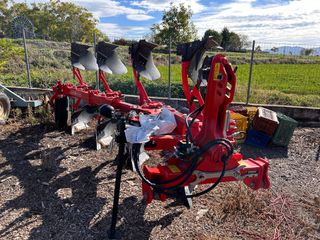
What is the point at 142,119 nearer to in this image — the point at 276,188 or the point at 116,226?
the point at 116,226

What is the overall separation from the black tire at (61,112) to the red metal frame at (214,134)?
3341 millimetres

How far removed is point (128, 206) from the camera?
342 cm

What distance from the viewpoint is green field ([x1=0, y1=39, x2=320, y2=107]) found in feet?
27.7

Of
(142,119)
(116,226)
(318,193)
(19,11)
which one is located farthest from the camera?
(19,11)

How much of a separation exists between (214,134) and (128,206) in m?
1.26

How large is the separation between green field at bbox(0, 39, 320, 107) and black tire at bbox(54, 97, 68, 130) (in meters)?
3.03

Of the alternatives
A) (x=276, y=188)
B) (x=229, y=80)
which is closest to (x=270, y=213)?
(x=276, y=188)

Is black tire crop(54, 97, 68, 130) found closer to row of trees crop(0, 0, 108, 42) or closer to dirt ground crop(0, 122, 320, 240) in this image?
dirt ground crop(0, 122, 320, 240)

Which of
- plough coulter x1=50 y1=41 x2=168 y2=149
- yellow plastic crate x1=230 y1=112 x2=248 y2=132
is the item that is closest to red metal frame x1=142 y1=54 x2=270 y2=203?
plough coulter x1=50 y1=41 x2=168 y2=149

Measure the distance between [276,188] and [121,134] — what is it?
7.48 feet

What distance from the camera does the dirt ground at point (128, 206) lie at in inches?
119

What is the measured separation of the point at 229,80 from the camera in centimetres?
276

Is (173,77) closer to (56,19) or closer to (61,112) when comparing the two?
(61,112)

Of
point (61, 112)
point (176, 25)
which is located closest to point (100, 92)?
point (61, 112)
